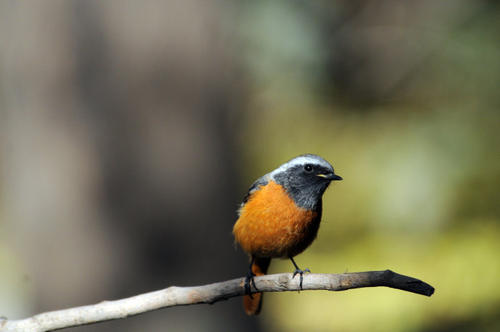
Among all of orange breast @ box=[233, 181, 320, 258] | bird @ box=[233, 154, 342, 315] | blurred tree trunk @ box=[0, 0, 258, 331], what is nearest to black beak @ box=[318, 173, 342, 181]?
bird @ box=[233, 154, 342, 315]

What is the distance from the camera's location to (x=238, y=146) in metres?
6.30

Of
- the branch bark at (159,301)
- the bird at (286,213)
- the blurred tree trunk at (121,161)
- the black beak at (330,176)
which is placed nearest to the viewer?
the branch bark at (159,301)

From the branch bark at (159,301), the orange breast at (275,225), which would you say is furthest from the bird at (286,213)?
the branch bark at (159,301)

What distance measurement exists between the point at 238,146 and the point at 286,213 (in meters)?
2.87

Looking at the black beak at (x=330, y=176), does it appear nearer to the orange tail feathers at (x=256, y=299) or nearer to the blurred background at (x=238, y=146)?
the orange tail feathers at (x=256, y=299)

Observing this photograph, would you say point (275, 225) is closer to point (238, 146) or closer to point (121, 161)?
point (121, 161)

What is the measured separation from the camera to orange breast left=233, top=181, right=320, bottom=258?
11.4ft

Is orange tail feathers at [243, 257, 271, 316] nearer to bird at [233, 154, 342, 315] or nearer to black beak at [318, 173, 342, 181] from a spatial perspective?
bird at [233, 154, 342, 315]

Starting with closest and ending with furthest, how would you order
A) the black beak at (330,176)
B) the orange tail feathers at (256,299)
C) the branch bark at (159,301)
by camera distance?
the branch bark at (159,301), the black beak at (330,176), the orange tail feathers at (256,299)

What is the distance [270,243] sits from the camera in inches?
139

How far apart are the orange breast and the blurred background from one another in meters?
1.85

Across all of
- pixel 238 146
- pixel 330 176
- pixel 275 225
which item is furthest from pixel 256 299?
pixel 238 146

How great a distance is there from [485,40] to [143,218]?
5.06 metres

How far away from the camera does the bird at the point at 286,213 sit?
3422 mm
